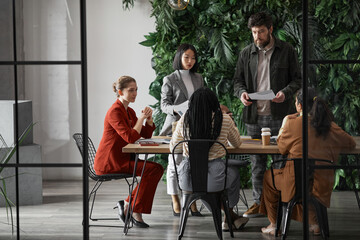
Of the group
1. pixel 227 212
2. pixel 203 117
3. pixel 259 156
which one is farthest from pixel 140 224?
pixel 203 117

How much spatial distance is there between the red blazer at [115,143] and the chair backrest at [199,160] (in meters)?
0.76

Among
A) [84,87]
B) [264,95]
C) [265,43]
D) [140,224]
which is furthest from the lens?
[265,43]

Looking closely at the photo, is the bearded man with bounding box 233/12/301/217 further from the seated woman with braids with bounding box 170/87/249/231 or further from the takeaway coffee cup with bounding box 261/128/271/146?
the seated woman with braids with bounding box 170/87/249/231

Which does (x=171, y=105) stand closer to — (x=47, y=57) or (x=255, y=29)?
(x=255, y=29)

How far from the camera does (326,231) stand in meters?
3.65

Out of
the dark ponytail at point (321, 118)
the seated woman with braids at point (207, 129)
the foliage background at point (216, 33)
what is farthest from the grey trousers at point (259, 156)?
the foliage background at point (216, 33)

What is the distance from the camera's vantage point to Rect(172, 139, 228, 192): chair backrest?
4.31 m

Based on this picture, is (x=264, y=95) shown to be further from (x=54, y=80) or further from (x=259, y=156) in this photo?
(x=54, y=80)

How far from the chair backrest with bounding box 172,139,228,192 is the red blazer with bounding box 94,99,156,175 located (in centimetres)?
76

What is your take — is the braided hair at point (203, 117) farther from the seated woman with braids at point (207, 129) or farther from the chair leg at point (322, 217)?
the chair leg at point (322, 217)

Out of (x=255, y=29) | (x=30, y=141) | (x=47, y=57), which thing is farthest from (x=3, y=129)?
(x=255, y=29)

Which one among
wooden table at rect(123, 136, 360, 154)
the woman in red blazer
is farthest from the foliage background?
wooden table at rect(123, 136, 360, 154)

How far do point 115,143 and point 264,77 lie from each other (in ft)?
4.75

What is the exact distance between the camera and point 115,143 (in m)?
5.07
